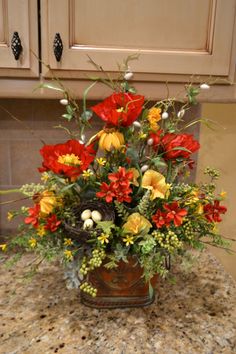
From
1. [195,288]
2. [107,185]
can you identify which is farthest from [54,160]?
[195,288]

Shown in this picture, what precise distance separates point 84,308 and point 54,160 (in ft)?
1.29

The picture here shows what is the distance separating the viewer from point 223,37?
838 millimetres

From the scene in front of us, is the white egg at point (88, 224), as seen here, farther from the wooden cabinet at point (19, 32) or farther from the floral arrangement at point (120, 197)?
the wooden cabinet at point (19, 32)

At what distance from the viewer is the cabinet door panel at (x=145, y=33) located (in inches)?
31.8

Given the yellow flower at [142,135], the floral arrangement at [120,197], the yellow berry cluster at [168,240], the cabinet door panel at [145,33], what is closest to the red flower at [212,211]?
the floral arrangement at [120,197]

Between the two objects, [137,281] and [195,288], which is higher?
[137,281]

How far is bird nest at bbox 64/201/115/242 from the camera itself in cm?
73

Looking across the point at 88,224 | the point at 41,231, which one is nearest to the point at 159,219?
the point at 88,224

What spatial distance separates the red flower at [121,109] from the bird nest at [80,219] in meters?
0.17

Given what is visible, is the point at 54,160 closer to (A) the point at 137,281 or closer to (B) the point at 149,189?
(B) the point at 149,189

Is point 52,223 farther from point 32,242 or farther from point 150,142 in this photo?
point 150,142

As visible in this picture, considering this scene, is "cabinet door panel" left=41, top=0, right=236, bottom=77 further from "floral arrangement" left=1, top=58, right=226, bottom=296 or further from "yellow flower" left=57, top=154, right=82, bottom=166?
"yellow flower" left=57, top=154, right=82, bottom=166

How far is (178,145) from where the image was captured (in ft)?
2.43

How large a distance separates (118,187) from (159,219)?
11cm
